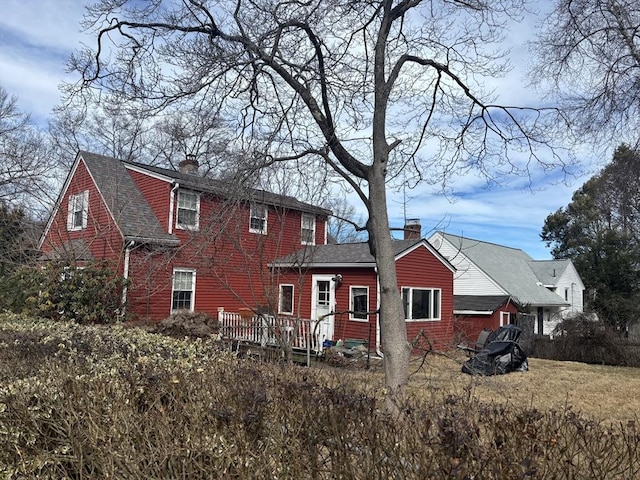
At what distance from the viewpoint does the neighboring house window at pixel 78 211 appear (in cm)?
1820

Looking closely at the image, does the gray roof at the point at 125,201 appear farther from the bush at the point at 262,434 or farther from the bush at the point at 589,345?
the bush at the point at 589,345

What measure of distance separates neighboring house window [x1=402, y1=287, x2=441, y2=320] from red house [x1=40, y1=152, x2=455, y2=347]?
0.04m

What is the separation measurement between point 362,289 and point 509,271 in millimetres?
16419

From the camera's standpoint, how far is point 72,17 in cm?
686

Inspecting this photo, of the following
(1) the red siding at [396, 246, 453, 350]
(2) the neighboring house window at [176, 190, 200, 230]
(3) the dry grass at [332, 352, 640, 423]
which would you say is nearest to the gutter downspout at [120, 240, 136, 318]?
(2) the neighboring house window at [176, 190, 200, 230]

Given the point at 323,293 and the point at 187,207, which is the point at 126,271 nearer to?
the point at 187,207

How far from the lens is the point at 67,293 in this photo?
556 inches

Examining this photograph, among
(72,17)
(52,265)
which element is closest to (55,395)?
(72,17)

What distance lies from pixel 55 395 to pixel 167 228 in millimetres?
13748

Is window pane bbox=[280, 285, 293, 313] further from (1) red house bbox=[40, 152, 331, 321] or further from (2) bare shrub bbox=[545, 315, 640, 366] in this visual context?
(2) bare shrub bbox=[545, 315, 640, 366]

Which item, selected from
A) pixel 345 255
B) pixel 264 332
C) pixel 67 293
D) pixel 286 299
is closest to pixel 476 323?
pixel 345 255

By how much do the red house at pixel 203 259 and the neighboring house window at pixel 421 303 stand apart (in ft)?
0.12

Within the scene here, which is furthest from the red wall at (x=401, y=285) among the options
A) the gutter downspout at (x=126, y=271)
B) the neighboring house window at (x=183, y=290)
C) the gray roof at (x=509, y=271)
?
the gray roof at (x=509, y=271)

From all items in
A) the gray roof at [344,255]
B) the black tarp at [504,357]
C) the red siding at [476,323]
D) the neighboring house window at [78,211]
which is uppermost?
the neighboring house window at [78,211]
